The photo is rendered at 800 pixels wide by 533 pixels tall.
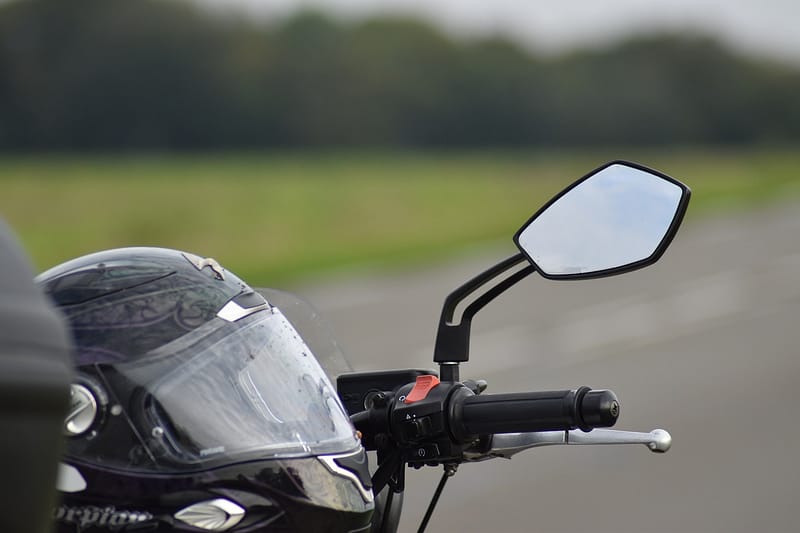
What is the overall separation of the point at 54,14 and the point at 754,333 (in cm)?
3711

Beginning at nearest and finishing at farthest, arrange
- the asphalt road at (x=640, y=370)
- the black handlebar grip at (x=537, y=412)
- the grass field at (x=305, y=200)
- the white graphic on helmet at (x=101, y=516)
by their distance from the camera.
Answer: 1. the white graphic on helmet at (x=101, y=516)
2. the black handlebar grip at (x=537, y=412)
3. the asphalt road at (x=640, y=370)
4. the grass field at (x=305, y=200)

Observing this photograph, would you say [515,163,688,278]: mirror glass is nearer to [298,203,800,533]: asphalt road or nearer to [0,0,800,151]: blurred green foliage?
[298,203,800,533]: asphalt road

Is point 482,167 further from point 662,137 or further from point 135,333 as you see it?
point 135,333

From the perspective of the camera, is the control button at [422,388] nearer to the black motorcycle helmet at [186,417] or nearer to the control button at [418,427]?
the control button at [418,427]

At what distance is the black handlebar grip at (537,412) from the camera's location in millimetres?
1820

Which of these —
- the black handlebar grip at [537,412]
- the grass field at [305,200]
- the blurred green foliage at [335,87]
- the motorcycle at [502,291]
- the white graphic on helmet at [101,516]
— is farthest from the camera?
the blurred green foliage at [335,87]

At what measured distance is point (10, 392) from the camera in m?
1.18

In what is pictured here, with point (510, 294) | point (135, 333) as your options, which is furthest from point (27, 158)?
point (135, 333)

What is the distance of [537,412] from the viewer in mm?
1853

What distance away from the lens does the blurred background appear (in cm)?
798

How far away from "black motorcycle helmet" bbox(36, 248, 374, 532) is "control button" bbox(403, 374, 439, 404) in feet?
0.70

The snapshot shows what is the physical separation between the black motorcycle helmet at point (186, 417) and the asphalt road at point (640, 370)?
15.6 feet

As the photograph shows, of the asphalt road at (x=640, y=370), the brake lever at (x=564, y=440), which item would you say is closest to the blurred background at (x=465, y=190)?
the asphalt road at (x=640, y=370)

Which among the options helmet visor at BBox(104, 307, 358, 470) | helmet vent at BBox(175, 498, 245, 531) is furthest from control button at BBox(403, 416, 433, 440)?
helmet vent at BBox(175, 498, 245, 531)
